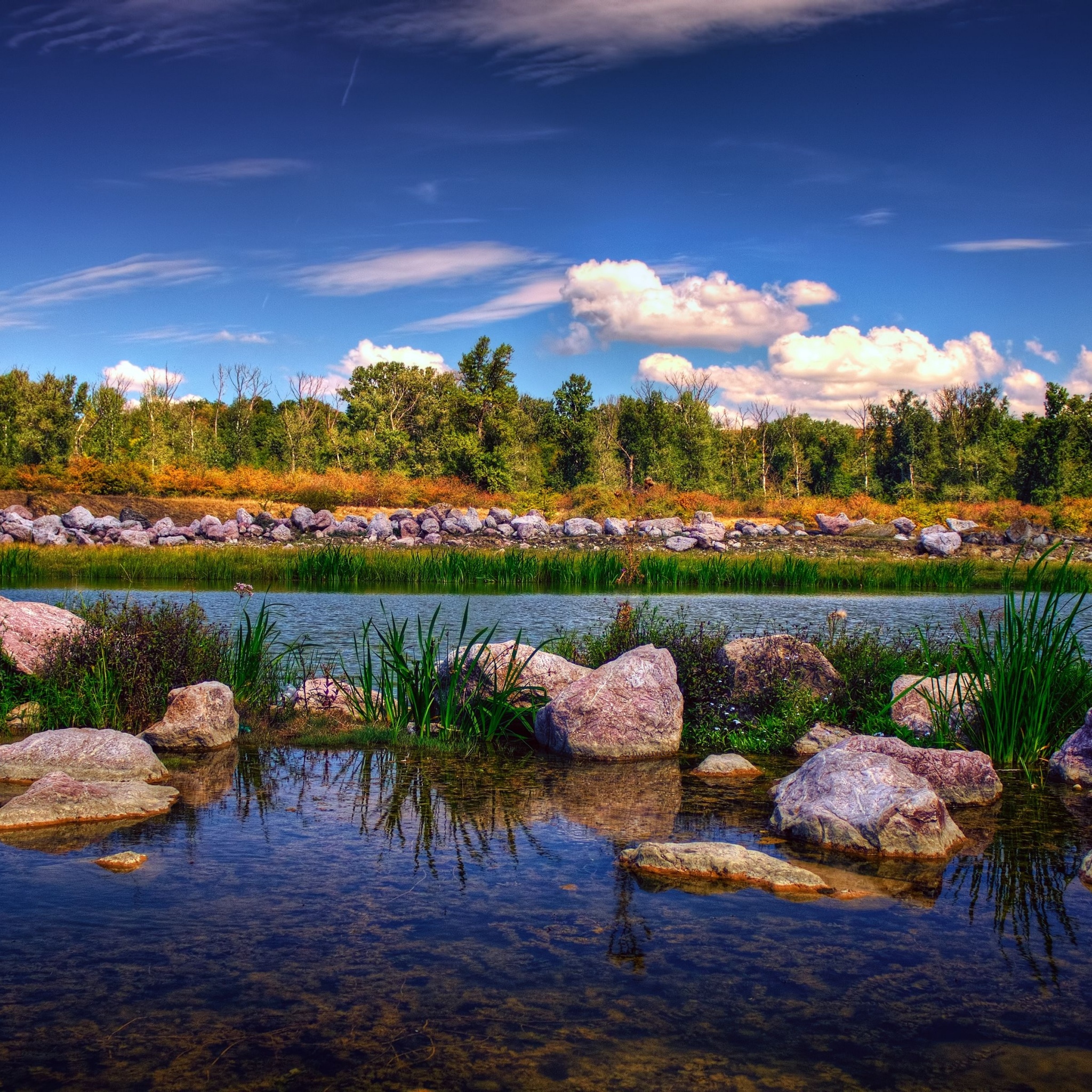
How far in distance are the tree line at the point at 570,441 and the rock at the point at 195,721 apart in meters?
46.1

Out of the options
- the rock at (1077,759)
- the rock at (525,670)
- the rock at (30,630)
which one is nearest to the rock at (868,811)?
the rock at (1077,759)

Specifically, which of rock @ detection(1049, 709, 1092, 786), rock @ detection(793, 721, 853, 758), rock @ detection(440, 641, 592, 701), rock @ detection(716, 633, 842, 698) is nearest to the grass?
rock @ detection(716, 633, 842, 698)

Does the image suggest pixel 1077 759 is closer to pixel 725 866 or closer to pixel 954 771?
pixel 954 771

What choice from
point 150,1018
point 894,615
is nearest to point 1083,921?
point 150,1018

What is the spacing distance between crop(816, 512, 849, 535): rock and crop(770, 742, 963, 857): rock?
140 ft

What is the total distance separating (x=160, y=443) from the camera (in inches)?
2319

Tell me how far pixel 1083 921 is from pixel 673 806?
2666 millimetres

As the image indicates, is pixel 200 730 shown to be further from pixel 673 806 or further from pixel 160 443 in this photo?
pixel 160 443

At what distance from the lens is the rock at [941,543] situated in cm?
4131

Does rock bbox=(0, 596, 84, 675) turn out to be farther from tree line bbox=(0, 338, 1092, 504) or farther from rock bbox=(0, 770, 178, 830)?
tree line bbox=(0, 338, 1092, 504)

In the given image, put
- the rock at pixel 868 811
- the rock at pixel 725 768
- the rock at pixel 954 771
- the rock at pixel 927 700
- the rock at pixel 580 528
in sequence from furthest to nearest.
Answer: the rock at pixel 580 528 → the rock at pixel 927 700 → the rock at pixel 725 768 → the rock at pixel 954 771 → the rock at pixel 868 811

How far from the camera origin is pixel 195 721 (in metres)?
8.04

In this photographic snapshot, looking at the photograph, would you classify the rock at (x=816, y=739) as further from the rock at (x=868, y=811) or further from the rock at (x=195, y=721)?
the rock at (x=195, y=721)

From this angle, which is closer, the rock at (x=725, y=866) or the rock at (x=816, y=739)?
the rock at (x=725, y=866)
